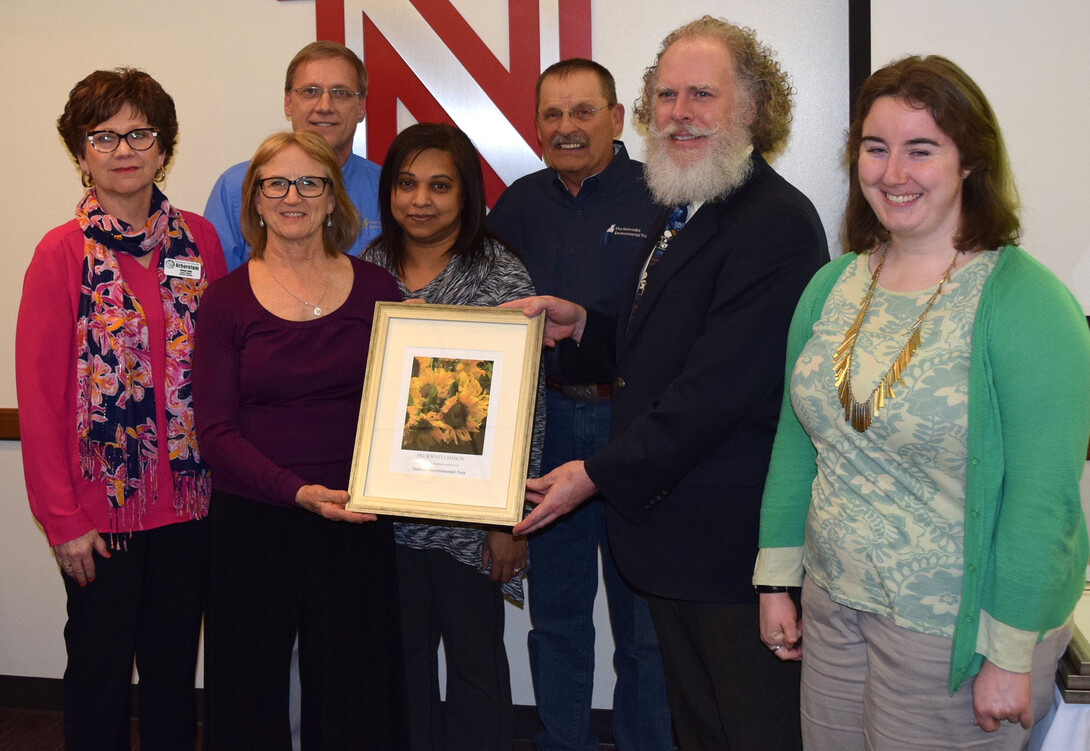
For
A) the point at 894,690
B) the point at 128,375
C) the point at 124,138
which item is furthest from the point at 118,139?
the point at 894,690

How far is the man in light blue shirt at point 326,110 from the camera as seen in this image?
3.10 meters

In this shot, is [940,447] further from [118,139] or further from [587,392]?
[118,139]

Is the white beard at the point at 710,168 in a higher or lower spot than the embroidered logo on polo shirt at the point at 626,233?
higher

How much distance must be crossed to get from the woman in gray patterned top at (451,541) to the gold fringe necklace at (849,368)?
3.65 feet

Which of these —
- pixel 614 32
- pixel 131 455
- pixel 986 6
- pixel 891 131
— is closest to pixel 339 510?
pixel 131 455

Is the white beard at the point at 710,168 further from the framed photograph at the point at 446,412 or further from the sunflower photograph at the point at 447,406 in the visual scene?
the sunflower photograph at the point at 447,406

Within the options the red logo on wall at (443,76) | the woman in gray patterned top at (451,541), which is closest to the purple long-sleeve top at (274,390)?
the woman in gray patterned top at (451,541)

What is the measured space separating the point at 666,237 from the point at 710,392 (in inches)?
18.3

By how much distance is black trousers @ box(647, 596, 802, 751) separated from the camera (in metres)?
1.98

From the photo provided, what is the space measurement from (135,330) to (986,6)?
275 centimetres

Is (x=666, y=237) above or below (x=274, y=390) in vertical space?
above

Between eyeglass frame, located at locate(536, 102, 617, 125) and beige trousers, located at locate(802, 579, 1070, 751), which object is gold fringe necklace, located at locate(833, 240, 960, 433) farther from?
eyeglass frame, located at locate(536, 102, 617, 125)

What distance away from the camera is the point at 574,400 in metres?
2.87

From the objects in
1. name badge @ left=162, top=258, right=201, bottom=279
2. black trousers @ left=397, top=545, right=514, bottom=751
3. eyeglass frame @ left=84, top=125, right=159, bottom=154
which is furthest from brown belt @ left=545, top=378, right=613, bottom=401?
eyeglass frame @ left=84, top=125, right=159, bottom=154
